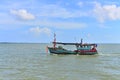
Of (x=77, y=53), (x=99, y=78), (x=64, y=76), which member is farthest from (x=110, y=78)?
(x=77, y=53)

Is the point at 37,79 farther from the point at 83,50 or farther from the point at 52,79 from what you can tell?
the point at 83,50

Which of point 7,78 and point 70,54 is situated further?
point 70,54

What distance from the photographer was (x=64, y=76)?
30.1 meters

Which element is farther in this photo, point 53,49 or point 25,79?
point 53,49

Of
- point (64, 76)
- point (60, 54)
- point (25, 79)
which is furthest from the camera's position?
point (60, 54)

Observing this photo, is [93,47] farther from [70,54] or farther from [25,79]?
[25,79]

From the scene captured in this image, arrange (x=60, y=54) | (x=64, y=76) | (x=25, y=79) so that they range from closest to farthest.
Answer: (x=25, y=79)
(x=64, y=76)
(x=60, y=54)

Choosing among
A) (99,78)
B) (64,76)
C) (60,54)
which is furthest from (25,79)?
(60,54)

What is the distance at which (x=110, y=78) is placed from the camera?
29.4m

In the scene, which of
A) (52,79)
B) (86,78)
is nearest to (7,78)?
(52,79)

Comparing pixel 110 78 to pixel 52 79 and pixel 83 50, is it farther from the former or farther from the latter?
pixel 83 50

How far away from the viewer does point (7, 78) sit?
28297 millimetres

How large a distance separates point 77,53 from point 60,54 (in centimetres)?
371

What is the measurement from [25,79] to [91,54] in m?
40.2
